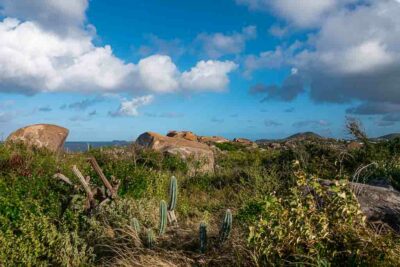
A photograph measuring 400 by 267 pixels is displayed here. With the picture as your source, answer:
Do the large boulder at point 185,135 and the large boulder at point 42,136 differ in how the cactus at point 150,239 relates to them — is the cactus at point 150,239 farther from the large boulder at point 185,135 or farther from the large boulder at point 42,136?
the large boulder at point 185,135

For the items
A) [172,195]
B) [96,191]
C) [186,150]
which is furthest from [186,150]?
[172,195]

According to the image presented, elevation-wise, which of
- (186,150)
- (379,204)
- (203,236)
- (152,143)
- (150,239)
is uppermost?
(152,143)

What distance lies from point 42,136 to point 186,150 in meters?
6.33

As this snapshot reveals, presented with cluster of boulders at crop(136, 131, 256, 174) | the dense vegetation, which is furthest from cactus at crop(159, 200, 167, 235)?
cluster of boulders at crop(136, 131, 256, 174)

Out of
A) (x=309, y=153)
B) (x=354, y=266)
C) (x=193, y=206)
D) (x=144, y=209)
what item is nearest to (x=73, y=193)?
(x=144, y=209)

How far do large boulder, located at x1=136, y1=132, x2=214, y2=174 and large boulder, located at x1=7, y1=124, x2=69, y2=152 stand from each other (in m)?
3.63

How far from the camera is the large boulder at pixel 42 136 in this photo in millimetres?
21223

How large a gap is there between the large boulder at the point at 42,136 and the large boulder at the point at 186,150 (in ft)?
11.9

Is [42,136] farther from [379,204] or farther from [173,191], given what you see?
[379,204]

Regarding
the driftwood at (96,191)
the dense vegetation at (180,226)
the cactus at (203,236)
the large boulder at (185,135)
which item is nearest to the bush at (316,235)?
the dense vegetation at (180,226)

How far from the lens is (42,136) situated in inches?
866

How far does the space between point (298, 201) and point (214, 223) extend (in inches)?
105

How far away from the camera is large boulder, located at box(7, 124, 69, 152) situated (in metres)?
21.2

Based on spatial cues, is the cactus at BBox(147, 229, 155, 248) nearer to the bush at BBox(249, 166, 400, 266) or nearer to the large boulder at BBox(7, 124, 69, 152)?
the bush at BBox(249, 166, 400, 266)
